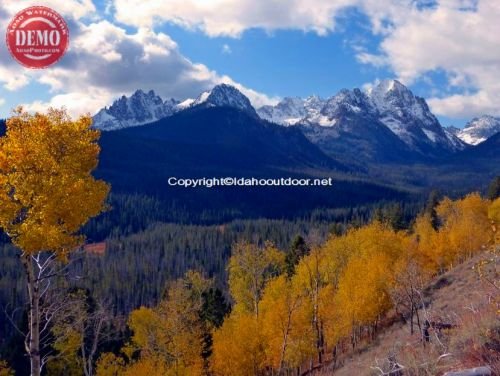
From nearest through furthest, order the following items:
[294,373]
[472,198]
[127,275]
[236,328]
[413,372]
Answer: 1. [413,372]
2. [236,328]
3. [294,373]
4. [472,198]
5. [127,275]

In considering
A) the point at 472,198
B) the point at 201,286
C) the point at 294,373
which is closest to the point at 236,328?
the point at 294,373

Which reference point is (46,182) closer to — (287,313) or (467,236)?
(287,313)

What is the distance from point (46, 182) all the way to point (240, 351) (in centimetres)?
3241

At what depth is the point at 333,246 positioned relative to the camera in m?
60.9

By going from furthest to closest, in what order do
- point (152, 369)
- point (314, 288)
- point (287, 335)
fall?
point (314, 288) < point (287, 335) < point (152, 369)

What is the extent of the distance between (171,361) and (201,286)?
19.9 metres

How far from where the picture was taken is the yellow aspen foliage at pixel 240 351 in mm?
42938

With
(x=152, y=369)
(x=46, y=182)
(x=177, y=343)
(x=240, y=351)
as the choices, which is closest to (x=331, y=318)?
(x=240, y=351)

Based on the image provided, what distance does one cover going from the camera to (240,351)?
43281 millimetres

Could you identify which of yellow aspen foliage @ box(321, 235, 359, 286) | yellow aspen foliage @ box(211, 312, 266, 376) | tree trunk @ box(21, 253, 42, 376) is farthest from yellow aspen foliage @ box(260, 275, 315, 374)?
tree trunk @ box(21, 253, 42, 376)

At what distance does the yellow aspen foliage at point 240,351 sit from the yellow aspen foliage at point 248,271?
722cm

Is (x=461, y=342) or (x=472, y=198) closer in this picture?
(x=461, y=342)

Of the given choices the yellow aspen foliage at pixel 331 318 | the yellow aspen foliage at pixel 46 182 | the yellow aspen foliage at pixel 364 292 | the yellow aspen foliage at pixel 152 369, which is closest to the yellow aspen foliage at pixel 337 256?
the yellow aspen foliage at pixel 331 318

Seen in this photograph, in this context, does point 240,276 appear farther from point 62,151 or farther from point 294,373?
point 62,151
